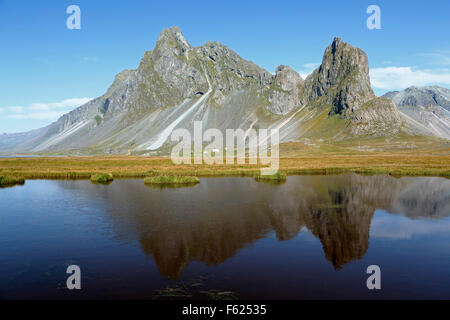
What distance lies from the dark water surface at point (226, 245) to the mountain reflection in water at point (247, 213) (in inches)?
6.0

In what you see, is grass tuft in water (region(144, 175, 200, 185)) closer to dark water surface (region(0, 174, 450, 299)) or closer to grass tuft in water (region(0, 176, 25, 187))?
dark water surface (region(0, 174, 450, 299))

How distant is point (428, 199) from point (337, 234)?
24.7 meters

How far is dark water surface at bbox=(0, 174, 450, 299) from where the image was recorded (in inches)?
757

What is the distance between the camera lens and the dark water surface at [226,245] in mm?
19234

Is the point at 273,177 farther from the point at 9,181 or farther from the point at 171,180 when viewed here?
the point at 9,181

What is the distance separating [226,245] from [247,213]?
11527 millimetres

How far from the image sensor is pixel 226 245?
27.0m

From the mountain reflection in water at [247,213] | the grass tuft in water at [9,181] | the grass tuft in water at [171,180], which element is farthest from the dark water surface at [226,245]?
the grass tuft in water at [9,181]

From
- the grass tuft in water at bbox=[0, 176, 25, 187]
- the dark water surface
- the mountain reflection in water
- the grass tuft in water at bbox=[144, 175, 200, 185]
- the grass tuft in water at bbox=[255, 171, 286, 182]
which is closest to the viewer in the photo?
the dark water surface

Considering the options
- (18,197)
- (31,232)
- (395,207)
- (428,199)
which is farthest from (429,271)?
(18,197)

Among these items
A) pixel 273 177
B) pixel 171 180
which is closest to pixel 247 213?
pixel 171 180

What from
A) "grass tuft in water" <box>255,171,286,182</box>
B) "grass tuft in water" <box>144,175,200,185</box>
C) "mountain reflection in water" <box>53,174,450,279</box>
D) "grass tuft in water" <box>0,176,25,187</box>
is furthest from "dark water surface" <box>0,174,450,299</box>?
"grass tuft in water" <box>0,176,25,187</box>

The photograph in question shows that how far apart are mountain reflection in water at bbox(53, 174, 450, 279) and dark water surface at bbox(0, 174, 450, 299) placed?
0.50 feet
